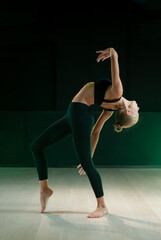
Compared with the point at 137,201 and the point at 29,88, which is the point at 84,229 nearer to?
the point at 137,201

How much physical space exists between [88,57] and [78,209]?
313 cm

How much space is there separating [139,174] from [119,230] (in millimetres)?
2666

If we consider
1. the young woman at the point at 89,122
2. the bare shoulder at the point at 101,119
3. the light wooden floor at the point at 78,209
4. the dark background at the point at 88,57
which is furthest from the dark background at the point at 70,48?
the young woman at the point at 89,122

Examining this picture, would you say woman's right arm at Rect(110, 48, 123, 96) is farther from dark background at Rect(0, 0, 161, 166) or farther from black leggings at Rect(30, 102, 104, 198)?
dark background at Rect(0, 0, 161, 166)

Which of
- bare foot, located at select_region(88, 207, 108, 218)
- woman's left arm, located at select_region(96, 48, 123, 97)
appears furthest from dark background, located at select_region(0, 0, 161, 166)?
woman's left arm, located at select_region(96, 48, 123, 97)

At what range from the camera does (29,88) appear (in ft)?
18.4

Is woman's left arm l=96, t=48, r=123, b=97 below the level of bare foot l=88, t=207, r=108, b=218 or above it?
above

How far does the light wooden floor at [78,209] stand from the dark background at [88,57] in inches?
29.7

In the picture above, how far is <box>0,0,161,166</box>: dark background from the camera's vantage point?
17.5 ft

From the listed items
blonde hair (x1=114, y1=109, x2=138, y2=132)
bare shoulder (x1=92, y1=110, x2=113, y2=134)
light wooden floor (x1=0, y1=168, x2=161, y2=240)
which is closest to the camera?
light wooden floor (x1=0, y1=168, x2=161, y2=240)

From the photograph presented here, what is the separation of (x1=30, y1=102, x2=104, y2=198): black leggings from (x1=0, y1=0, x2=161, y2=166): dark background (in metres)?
2.74

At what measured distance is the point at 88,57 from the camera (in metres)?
5.37

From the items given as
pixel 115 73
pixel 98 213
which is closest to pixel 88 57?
pixel 115 73

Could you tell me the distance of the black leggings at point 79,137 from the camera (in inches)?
97.1
